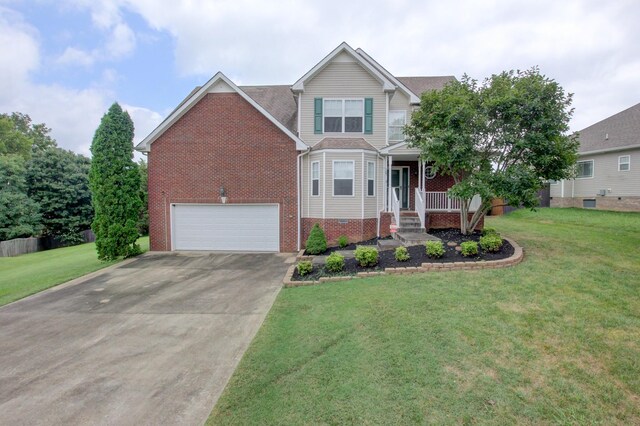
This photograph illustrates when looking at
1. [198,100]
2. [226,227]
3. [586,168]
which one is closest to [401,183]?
[226,227]

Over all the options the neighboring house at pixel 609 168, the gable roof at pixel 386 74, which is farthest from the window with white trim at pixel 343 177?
the neighboring house at pixel 609 168

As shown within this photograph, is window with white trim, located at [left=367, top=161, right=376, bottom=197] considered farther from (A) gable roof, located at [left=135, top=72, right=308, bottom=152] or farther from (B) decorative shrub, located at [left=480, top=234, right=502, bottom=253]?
(B) decorative shrub, located at [left=480, top=234, right=502, bottom=253]

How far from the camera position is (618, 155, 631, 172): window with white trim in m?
18.6

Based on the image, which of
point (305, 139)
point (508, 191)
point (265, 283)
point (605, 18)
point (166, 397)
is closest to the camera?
point (166, 397)

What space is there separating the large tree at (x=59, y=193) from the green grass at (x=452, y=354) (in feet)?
79.4

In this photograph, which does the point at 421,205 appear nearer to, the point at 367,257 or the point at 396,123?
the point at 396,123

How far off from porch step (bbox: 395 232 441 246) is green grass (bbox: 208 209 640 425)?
11.0ft

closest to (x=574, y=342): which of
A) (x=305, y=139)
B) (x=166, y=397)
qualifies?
(x=166, y=397)

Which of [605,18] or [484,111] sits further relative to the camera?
[605,18]

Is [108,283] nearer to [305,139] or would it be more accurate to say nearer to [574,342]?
[305,139]

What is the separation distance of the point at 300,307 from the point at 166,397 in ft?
9.58

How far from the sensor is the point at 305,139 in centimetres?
1378

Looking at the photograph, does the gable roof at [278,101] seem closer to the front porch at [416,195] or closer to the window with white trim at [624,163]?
the front porch at [416,195]

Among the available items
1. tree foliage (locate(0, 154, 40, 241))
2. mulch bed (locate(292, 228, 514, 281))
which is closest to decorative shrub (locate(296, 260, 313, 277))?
mulch bed (locate(292, 228, 514, 281))
